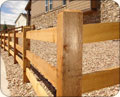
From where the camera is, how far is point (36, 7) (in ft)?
71.1

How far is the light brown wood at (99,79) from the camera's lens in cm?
172

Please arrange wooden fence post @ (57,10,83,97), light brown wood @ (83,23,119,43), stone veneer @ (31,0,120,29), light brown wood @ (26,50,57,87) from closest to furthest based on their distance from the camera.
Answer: wooden fence post @ (57,10,83,97) → light brown wood @ (83,23,119,43) → light brown wood @ (26,50,57,87) → stone veneer @ (31,0,120,29)

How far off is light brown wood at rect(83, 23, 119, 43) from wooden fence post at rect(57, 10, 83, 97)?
115 millimetres

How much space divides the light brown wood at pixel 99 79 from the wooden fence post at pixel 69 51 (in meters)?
0.15

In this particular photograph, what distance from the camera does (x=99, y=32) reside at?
1.77 meters

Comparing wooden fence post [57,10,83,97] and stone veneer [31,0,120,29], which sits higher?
stone veneer [31,0,120,29]

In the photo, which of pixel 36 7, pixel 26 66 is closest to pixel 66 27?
pixel 26 66

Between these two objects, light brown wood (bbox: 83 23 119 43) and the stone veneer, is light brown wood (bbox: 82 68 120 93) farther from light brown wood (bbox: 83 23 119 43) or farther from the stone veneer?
the stone veneer

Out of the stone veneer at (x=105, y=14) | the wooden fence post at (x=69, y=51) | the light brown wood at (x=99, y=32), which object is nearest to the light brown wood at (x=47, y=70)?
the wooden fence post at (x=69, y=51)

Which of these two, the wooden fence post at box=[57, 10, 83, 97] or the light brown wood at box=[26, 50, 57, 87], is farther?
the light brown wood at box=[26, 50, 57, 87]

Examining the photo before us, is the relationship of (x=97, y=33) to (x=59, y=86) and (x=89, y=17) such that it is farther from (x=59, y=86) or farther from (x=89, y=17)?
(x=89, y=17)

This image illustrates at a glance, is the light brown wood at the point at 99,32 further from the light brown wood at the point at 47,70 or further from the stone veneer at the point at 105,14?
the stone veneer at the point at 105,14

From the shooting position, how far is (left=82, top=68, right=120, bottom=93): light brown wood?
1.72 meters

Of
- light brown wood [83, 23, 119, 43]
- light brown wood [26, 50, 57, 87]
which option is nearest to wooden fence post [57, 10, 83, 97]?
light brown wood [83, 23, 119, 43]
